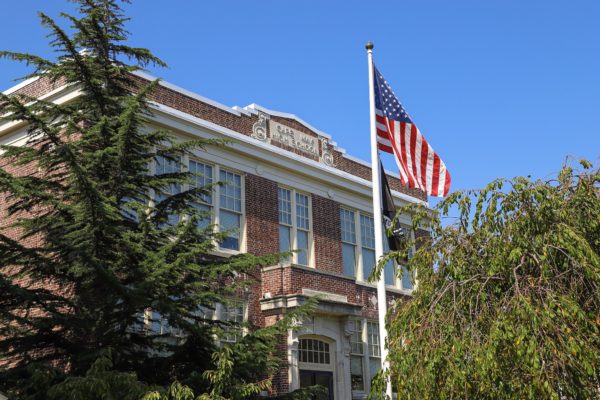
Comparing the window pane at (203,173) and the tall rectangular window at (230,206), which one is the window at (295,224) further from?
the window pane at (203,173)

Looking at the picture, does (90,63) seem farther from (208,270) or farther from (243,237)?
(243,237)

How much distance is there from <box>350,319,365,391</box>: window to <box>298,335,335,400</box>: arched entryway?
1260mm

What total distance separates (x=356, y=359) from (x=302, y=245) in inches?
144

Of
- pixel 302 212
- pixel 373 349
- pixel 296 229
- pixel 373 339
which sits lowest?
pixel 373 349

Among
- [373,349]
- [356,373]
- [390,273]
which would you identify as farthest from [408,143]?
[390,273]

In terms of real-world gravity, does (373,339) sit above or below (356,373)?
above

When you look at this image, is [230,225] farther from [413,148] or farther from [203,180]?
[413,148]

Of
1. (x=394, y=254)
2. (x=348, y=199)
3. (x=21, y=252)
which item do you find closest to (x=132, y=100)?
(x=21, y=252)

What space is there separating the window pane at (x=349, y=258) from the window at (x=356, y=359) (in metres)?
1.66

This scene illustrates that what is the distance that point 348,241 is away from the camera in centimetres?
2480

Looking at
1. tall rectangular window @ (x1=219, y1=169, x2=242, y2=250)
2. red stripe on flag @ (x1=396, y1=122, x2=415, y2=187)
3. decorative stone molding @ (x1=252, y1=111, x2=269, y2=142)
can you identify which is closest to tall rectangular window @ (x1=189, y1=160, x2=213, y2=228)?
tall rectangular window @ (x1=219, y1=169, x2=242, y2=250)

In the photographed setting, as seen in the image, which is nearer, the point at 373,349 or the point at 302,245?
the point at 302,245

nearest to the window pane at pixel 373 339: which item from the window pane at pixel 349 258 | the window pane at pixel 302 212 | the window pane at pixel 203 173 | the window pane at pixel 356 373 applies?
the window pane at pixel 356 373

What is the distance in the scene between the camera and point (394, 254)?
12.1 metres
